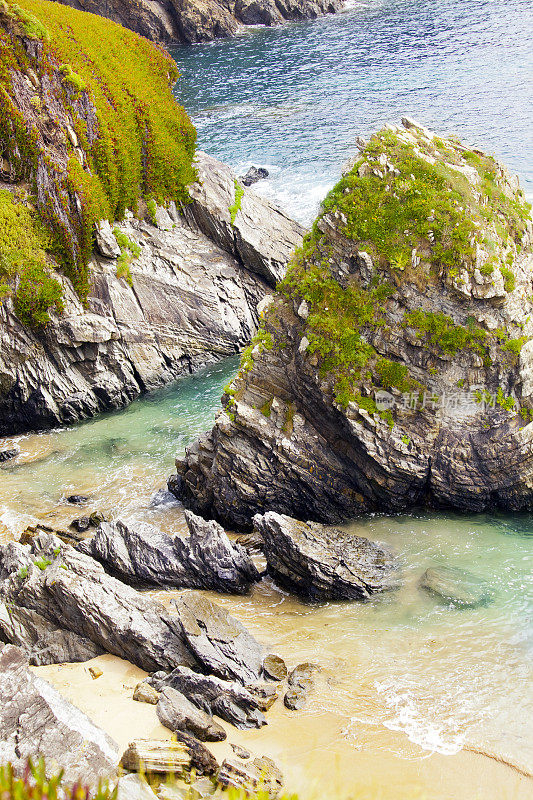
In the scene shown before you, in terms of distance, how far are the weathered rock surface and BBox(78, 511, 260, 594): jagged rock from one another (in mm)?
12729

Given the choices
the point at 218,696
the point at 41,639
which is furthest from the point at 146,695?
the point at 41,639

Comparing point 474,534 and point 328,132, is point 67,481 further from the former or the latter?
point 328,132

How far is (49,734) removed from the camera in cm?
1258

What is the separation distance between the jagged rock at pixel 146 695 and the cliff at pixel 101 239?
64.1 feet

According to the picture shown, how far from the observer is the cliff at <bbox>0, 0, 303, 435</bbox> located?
105 feet

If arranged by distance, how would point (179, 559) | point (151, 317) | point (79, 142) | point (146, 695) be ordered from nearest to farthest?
point (146, 695) < point (179, 559) < point (79, 142) < point (151, 317)

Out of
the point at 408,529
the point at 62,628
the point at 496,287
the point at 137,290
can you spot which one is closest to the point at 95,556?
the point at 62,628

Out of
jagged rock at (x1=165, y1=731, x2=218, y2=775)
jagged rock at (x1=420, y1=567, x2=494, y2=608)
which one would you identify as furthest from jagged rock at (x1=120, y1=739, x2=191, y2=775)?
jagged rock at (x1=420, y1=567, x2=494, y2=608)

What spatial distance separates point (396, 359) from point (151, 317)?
54.7 feet

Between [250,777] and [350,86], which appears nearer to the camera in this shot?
[250,777]

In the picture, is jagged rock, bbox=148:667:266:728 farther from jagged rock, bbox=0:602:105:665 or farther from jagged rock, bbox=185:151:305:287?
jagged rock, bbox=185:151:305:287

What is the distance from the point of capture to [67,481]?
92.3 ft

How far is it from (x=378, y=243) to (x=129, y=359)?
1633 centimetres

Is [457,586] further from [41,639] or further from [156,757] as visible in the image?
[41,639]
